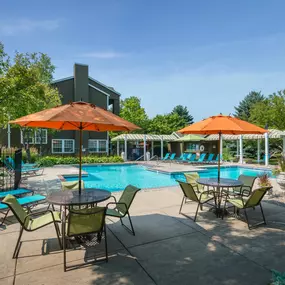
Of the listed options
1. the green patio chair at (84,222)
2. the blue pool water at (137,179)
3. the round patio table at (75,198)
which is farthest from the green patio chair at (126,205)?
the blue pool water at (137,179)

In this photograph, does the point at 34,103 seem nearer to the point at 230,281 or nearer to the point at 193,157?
the point at 230,281

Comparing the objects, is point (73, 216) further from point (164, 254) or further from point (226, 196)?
point (226, 196)

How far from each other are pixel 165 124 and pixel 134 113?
5614 mm

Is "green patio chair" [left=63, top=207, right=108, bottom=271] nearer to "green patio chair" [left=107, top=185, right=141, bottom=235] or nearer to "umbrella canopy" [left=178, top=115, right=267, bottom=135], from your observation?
"green patio chair" [left=107, top=185, right=141, bottom=235]

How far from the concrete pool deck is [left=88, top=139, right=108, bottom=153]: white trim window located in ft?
64.0

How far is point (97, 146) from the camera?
24.5 metres

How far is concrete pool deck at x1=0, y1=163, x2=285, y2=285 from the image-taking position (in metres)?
2.79

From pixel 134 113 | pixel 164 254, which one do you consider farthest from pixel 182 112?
pixel 164 254

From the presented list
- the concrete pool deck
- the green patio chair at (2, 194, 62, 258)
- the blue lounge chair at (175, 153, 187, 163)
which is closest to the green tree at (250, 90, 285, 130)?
the blue lounge chair at (175, 153, 187, 163)

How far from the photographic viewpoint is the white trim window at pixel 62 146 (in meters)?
23.0

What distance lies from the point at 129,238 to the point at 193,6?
29.9 ft

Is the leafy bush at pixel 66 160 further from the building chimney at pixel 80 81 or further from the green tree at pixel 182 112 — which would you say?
the green tree at pixel 182 112

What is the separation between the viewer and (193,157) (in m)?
20.8

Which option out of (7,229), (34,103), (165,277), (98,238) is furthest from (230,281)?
(34,103)
